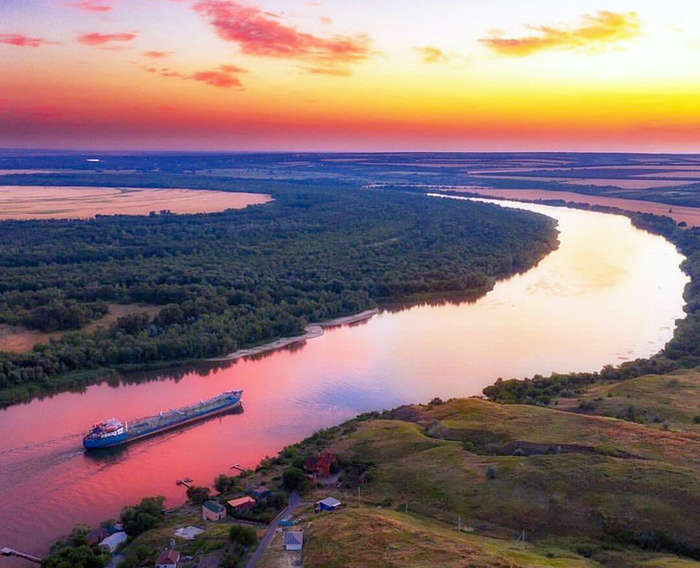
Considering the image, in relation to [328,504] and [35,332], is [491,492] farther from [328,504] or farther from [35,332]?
[35,332]

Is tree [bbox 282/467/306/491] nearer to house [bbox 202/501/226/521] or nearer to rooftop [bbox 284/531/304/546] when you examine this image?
house [bbox 202/501/226/521]

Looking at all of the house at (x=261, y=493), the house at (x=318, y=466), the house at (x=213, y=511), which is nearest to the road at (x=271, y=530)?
the house at (x=261, y=493)

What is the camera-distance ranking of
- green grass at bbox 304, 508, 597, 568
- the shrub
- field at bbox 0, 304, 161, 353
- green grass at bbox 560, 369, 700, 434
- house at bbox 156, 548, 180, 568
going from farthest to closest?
field at bbox 0, 304, 161, 353, green grass at bbox 560, 369, 700, 434, the shrub, house at bbox 156, 548, 180, 568, green grass at bbox 304, 508, 597, 568

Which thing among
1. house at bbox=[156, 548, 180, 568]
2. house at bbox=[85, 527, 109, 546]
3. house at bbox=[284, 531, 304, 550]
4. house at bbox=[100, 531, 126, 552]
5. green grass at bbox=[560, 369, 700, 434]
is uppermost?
green grass at bbox=[560, 369, 700, 434]

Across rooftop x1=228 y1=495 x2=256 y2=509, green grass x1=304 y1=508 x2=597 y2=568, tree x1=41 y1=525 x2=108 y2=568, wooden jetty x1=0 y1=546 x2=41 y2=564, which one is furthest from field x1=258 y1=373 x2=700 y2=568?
wooden jetty x1=0 y1=546 x2=41 y2=564

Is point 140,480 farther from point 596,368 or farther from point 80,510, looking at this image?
point 596,368

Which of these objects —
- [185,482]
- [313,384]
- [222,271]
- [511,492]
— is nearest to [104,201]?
[222,271]

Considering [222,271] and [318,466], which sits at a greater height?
[222,271]
